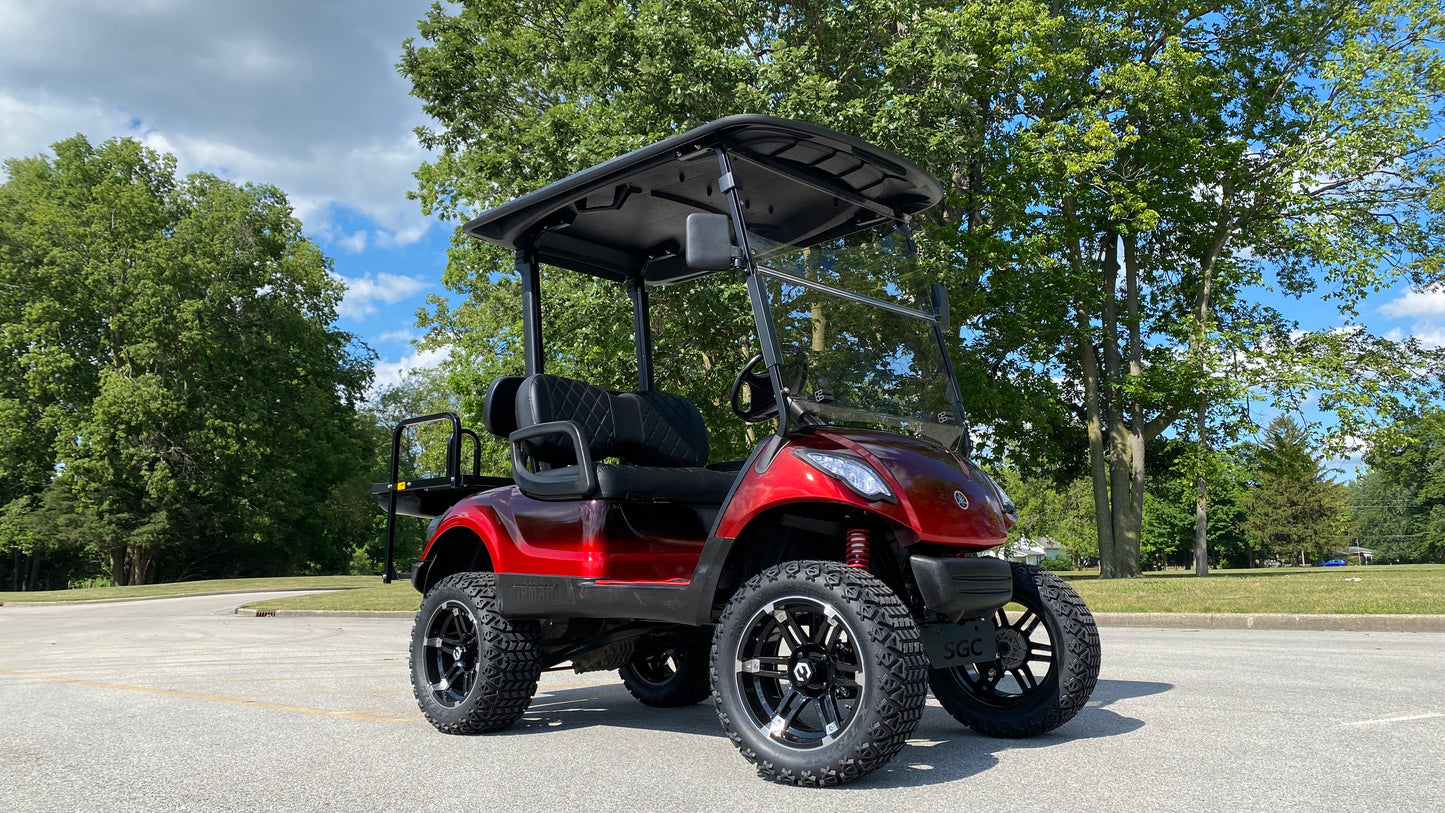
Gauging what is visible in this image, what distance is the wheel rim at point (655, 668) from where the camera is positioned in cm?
612

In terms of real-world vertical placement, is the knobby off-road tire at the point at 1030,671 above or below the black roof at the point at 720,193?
below

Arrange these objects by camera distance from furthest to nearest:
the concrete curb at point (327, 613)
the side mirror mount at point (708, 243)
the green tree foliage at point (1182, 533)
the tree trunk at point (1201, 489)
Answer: the green tree foliage at point (1182, 533), the tree trunk at point (1201, 489), the concrete curb at point (327, 613), the side mirror mount at point (708, 243)

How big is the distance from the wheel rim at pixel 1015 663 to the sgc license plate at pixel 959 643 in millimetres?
276

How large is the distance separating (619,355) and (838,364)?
1304cm

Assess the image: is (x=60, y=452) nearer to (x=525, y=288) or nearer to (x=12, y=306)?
(x=12, y=306)

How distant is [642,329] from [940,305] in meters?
2.05

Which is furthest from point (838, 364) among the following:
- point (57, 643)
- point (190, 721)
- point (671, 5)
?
point (671, 5)

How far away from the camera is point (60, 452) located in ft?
125

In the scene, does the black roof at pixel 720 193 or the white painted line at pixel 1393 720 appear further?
the white painted line at pixel 1393 720

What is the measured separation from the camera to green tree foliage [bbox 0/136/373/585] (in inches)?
1511

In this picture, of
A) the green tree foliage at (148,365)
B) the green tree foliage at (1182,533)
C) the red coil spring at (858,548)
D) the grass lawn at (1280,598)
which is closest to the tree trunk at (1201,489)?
the grass lawn at (1280,598)

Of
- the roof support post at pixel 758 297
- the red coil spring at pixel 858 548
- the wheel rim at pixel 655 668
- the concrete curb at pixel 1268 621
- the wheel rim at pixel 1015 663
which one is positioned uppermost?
the roof support post at pixel 758 297

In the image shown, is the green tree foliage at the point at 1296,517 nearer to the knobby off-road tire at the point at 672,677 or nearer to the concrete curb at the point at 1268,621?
the concrete curb at the point at 1268,621

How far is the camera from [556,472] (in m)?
4.98
